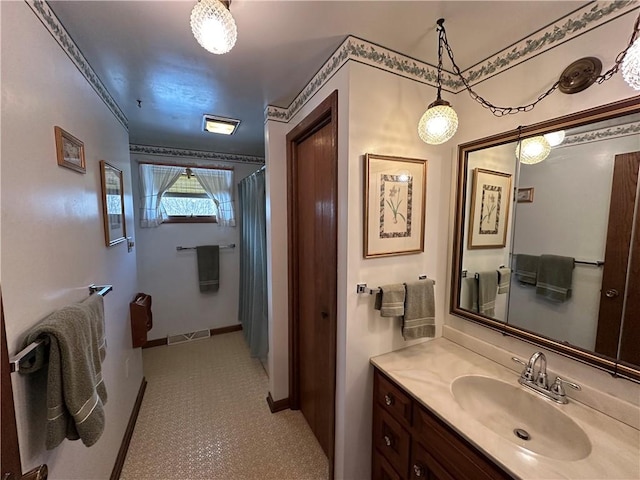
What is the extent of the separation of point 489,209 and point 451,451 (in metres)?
1.15

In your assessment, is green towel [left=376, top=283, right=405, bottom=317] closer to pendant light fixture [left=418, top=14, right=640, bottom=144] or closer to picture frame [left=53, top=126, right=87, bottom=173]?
pendant light fixture [left=418, top=14, right=640, bottom=144]

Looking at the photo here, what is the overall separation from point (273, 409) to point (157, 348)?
1.85 m

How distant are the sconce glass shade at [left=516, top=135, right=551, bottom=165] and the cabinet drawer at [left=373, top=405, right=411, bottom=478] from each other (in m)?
1.38

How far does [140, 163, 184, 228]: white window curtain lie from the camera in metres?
2.94

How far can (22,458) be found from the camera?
2.54 feet

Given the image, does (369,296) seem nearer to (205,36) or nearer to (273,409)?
(205,36)

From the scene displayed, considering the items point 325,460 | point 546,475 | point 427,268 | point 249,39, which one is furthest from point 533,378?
point 249,39

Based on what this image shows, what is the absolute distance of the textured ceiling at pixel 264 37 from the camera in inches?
40.6

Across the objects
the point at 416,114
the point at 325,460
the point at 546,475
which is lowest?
the point at 325,460

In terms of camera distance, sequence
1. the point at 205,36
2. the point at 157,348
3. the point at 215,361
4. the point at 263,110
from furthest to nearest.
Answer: the point at 157,348, the point at 215,361, the point at 263,110, the point at 205,36

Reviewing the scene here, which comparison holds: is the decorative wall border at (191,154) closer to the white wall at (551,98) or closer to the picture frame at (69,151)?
the picture frame at (69,151)

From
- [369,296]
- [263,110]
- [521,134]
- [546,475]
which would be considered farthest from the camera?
[263,110]

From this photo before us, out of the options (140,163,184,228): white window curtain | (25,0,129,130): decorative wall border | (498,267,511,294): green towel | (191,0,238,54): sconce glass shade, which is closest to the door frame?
(191,0,238,54): sconce glass shade

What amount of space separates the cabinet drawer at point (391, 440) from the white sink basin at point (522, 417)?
1.06 feet
